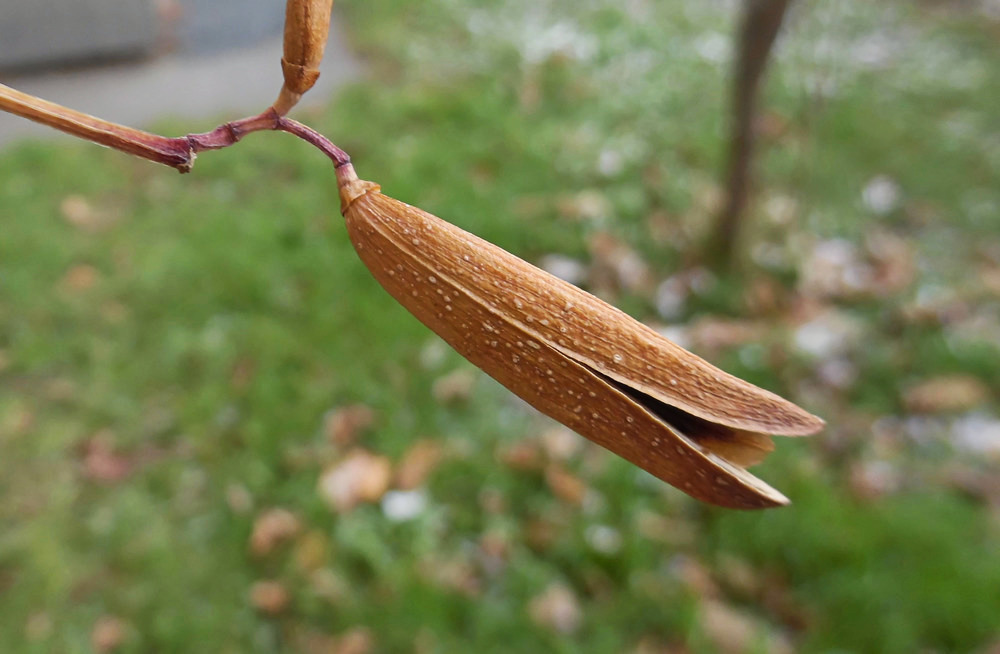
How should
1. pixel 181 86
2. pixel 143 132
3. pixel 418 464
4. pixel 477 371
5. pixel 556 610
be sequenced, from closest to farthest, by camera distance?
pixel 143 132
pixel 556 610
pixel 418 464
pixel 477 371
pixel 181 86

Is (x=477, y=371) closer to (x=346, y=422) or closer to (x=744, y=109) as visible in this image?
(x=346, y=422)

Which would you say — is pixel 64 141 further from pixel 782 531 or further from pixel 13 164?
pixel 782 531

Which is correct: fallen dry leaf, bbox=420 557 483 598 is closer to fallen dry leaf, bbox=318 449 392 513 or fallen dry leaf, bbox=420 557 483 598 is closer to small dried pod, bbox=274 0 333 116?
fallen dry leaf, bbox=318 449 392 513

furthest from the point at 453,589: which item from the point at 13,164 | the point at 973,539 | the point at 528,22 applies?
the point at 528,22

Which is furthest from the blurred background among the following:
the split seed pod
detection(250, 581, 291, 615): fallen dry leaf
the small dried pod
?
the small dried pod

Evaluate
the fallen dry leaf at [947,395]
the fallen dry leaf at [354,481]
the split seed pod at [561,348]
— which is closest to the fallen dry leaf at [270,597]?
the fallen dry leaf at [354,481]

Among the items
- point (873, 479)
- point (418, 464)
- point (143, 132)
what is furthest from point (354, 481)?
point (143, 132)
